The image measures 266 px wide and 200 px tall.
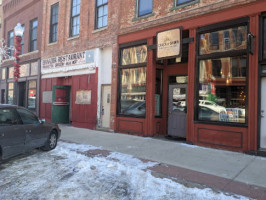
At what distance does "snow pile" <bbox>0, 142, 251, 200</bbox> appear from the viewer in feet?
12.4

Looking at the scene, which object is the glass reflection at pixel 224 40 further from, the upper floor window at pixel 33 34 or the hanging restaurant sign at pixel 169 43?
the upper floor window at pixel 33 34

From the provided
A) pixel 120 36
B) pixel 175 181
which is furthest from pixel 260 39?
pixel 120 36

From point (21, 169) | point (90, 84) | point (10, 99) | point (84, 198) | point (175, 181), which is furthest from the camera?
point (10, 99)

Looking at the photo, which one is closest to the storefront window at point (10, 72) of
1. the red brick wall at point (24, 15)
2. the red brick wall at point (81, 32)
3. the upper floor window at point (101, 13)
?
the red brick wall at point (24, 15)

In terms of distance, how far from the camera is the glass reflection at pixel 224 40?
675 centimetres

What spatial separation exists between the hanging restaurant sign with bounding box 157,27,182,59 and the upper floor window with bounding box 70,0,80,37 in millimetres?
6076

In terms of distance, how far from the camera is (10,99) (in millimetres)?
Result: 17984

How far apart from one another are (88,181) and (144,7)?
7.63 metres

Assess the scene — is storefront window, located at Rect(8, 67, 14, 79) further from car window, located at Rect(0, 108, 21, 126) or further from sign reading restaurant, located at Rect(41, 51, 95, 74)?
car window, located at Rect(0, 108, 21, 126)

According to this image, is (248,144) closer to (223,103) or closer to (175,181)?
(223,103)

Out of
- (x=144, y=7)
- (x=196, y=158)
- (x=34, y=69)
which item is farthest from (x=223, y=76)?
(x=34, y=69)

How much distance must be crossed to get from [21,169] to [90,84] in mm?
6801

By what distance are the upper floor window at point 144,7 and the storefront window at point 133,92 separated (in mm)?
2366

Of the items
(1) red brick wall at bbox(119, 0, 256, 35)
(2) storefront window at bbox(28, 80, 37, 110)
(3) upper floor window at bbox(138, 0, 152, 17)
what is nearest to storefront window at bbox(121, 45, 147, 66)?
(1) red brick wall at bbox(119, 0, 256, 35)
